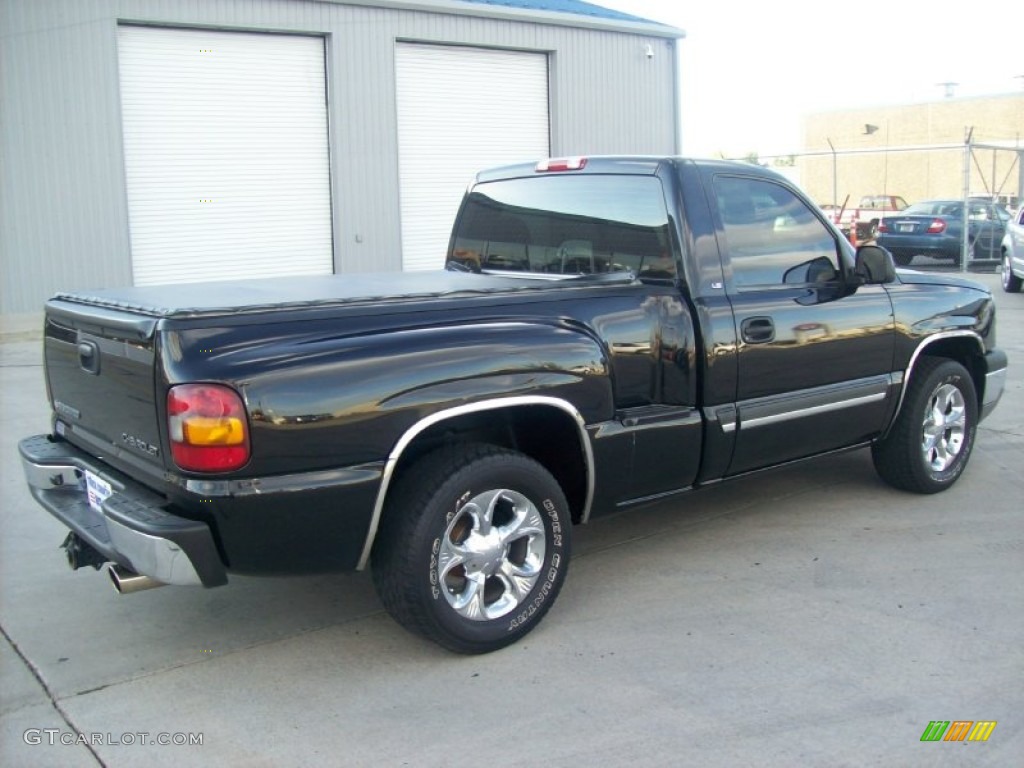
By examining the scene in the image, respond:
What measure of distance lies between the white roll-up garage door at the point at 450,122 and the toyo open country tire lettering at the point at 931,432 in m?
12.7

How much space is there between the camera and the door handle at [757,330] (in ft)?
15.7

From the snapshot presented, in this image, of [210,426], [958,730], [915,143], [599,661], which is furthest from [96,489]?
[915,143]

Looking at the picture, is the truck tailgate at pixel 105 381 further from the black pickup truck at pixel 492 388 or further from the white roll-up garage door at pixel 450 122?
the white roll-up garage door at pixel 450 122

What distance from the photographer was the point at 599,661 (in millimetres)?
3980

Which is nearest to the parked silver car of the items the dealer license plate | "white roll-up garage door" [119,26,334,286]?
"white roll-up garage door" [119,26,334,286]

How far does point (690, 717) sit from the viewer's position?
354cm

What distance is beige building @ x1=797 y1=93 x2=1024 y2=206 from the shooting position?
4081 cm

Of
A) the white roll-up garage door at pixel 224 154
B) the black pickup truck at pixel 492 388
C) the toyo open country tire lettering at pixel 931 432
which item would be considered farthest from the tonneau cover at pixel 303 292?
the white roll-up garage door at pixel 224 154

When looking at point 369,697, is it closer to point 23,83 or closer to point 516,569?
point 516,569

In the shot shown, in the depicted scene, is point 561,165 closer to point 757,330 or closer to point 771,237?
point 771,237

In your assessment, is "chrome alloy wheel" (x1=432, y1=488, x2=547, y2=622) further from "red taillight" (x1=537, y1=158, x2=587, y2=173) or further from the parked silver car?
the parked silver car

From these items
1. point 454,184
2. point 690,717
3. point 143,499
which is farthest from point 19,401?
point 454,184

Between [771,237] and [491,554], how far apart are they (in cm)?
219

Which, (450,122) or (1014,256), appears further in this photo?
(450,122)
